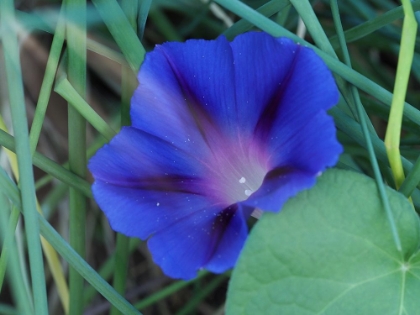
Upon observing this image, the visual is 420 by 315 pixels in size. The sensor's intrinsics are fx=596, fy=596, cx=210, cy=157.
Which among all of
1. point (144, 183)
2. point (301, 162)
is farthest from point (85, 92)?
point (301, 162)

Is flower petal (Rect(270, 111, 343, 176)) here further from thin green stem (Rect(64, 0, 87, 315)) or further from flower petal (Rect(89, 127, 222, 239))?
thin green stem (Rect(64, 0, 87, 315))

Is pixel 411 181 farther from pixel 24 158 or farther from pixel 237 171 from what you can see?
pixel 24 158

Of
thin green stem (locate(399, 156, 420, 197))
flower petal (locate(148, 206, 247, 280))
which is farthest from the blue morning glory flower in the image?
thin green stem (locate(399, 156, 420, 197))

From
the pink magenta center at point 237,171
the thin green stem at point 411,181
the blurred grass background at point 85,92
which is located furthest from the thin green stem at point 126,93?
the thin green stem at point 411,181

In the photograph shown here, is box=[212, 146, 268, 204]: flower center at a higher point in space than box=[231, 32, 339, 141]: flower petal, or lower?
lower

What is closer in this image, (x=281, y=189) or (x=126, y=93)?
(x=281, y=189)

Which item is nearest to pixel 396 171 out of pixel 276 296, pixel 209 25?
pixel 276 296

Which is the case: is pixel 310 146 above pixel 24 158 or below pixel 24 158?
below
